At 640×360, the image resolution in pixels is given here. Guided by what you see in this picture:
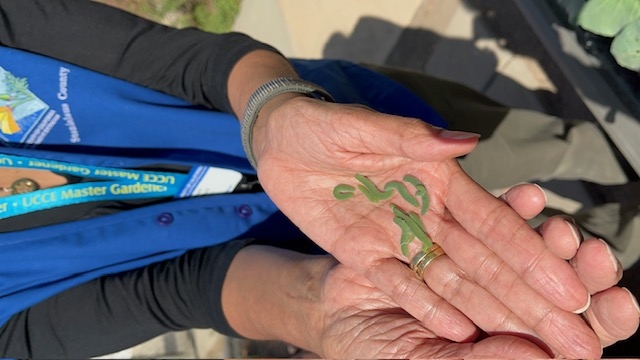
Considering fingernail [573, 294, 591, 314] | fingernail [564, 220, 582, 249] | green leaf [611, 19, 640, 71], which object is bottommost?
fingernail [573, 294, 591, 314]

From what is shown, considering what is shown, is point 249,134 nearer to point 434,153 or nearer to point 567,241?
point 434,153

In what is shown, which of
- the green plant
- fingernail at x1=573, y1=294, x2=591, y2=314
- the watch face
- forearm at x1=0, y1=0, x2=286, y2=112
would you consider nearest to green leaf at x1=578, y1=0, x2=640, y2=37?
the green plant

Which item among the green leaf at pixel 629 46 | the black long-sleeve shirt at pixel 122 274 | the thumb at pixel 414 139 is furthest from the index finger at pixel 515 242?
the black long-sleeve shirt at pixel 122 274

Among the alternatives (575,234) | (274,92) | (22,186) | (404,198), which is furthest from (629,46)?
(22,186)

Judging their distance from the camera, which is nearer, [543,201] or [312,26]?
[543,201]

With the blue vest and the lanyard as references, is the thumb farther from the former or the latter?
the lanyard

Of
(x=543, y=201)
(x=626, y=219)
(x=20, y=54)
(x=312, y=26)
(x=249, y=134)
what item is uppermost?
(x=543, y=201)

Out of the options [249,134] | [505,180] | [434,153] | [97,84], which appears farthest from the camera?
[505,180]

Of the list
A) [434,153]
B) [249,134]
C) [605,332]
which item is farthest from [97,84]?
[605,332]
